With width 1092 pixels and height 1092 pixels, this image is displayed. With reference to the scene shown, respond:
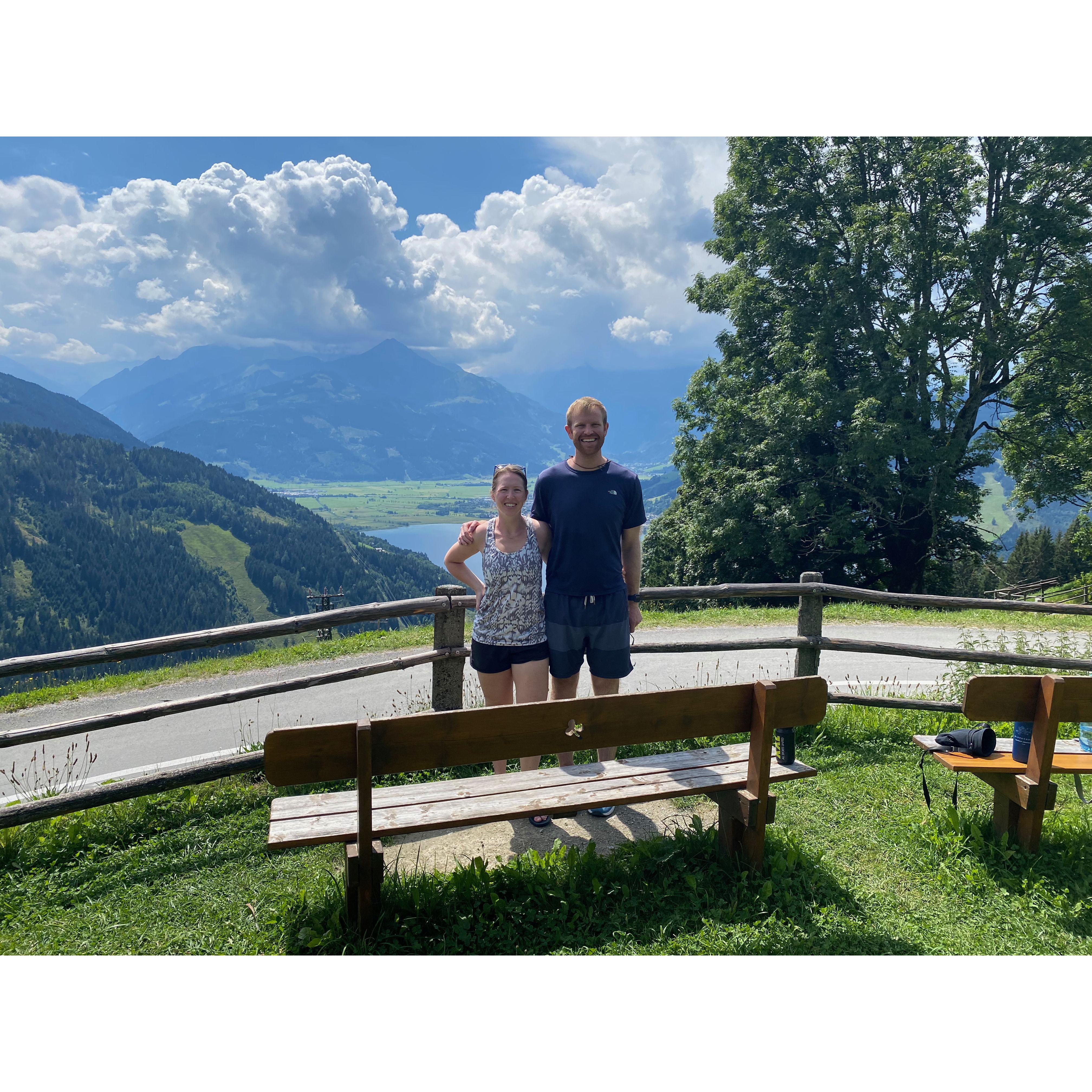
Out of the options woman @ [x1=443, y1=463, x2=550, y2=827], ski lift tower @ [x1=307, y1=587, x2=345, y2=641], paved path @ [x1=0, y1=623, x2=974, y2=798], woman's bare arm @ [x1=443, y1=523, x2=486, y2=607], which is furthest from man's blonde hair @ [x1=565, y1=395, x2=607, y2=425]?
ski lift tower @ [x1=307, y1=587, x2=345, y2=641]

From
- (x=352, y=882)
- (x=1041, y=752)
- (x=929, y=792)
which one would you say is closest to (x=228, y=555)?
(x=929, y=792)

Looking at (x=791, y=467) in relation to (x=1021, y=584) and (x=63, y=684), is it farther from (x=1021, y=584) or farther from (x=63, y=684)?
(x=1021, y=584)

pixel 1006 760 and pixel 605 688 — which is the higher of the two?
pixel 605 688

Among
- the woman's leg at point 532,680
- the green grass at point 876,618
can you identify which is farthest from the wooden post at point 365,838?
the green grass at point 876,618

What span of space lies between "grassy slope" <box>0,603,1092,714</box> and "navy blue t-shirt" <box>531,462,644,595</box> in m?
8.08

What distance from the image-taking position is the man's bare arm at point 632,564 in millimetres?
4168

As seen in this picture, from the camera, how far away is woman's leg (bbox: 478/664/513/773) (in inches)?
163

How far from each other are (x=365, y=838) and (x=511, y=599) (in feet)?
4.85

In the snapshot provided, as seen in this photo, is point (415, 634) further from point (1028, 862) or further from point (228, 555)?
point (228, 555)

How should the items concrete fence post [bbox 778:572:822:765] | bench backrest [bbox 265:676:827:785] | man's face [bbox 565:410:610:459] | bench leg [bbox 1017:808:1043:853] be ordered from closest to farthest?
bench backrest [bbox 265:676:827:785] < bench leg [bbox 1017:808:1043:853] < man's face [bbox 565:410:610:459] < concrete fence post [bbox 778:572:822:765]

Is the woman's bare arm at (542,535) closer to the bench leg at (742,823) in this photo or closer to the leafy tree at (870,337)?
the bench leg at (742,823)

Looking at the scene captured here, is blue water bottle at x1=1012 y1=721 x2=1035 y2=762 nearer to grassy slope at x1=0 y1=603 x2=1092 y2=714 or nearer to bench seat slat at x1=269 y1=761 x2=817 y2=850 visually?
bench seat slat at x1=269 y1=761 x2=817 y2=850

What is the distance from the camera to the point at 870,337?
1789 centimetres

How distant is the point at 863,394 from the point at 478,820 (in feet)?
56.8
